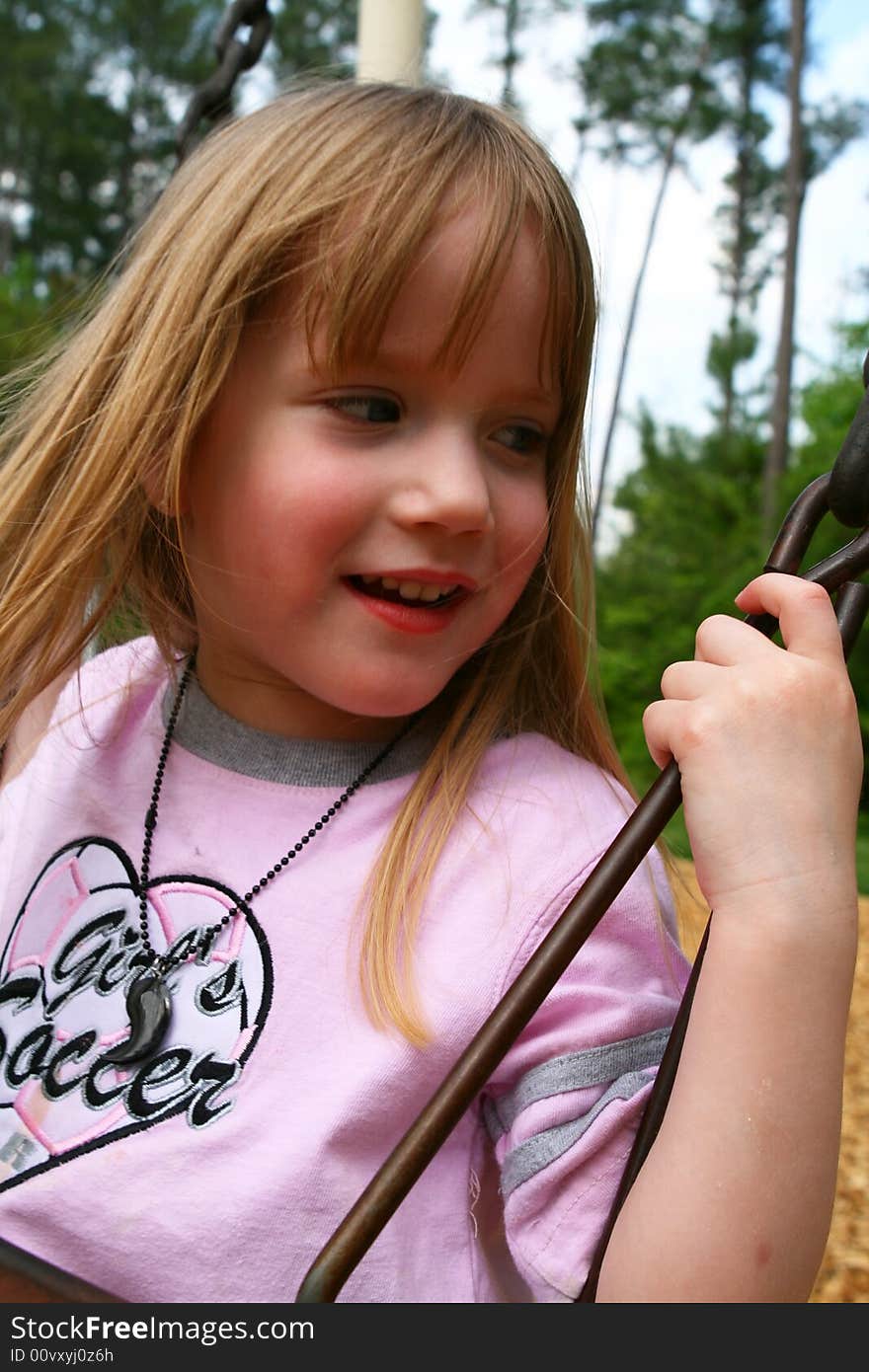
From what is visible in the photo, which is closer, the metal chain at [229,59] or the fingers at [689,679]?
the fingers at [689,679]

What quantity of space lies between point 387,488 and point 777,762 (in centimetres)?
31

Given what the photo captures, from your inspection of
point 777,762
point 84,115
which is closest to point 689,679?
point 777,762

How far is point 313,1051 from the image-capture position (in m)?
0.82

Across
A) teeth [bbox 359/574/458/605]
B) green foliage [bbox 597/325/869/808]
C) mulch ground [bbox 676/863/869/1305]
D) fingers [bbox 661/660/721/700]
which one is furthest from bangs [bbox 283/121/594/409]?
green foliage [bbox 597/325/869/808]

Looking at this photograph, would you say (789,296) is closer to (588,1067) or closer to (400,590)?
(400,590)

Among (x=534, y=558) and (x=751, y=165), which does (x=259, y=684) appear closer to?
(x=534, y=558)

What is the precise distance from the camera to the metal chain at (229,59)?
3.79ft

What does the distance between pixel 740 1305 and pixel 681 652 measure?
7.53 metres

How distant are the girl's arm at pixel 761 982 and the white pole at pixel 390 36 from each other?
0.86 m

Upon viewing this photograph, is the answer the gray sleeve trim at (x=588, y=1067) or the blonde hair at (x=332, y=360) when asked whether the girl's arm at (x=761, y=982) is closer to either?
the gray sleeve trim at (x=588, y=1067)

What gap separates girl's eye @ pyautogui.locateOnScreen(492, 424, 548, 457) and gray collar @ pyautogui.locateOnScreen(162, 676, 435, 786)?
0.22 m

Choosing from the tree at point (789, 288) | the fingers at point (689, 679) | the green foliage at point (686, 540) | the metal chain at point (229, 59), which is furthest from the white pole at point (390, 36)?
the tree at point (789, 288)

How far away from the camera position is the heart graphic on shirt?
2.73 feet

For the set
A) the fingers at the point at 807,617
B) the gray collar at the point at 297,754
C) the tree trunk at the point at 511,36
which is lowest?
→ the gray collar at the point at 297,754
